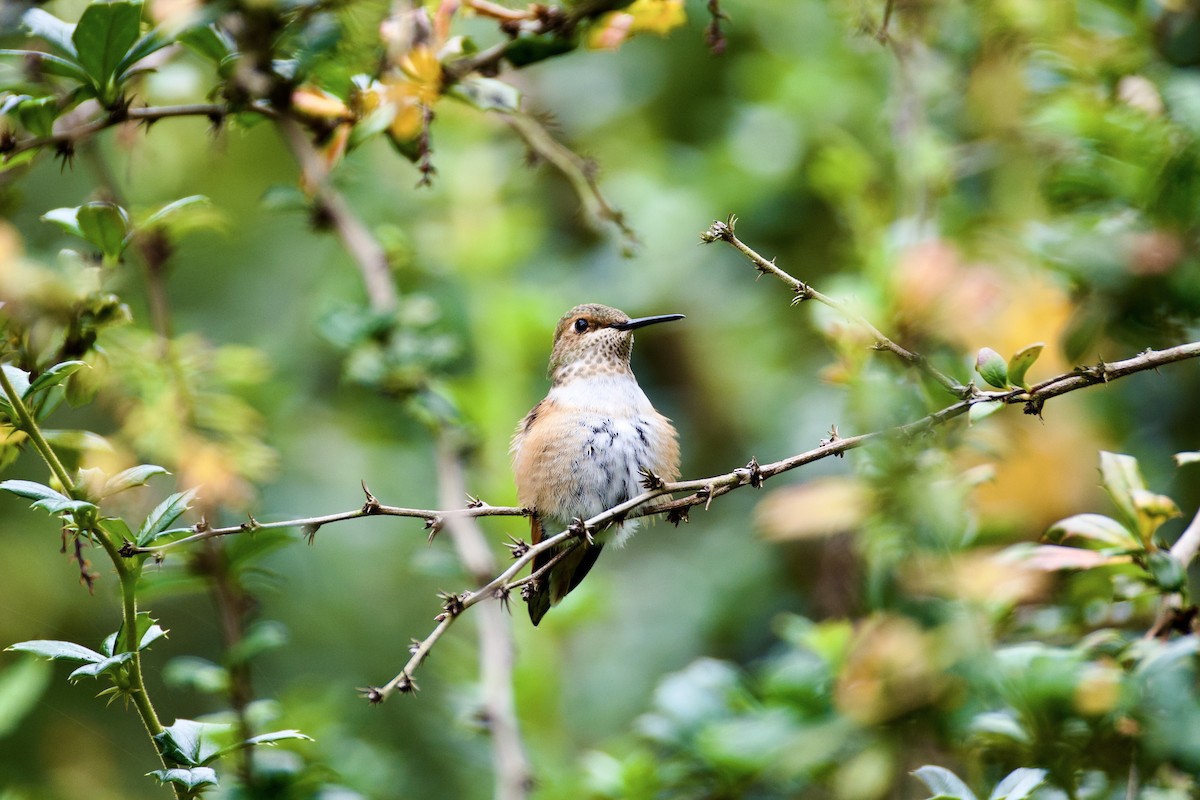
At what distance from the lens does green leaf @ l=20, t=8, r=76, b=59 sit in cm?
217

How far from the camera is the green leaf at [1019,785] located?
2305 mm

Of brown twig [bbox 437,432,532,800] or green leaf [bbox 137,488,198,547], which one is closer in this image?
green leaf [bbox 137,488,198,547]

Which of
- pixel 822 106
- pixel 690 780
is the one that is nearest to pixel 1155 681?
pixel 690 780

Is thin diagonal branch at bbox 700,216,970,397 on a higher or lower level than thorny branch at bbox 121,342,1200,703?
higher

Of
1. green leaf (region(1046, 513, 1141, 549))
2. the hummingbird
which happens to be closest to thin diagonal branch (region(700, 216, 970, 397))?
green leaf (region(1046, 513, 1141, 549))

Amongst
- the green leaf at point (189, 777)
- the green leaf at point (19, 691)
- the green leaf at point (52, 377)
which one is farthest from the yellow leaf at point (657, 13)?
the green leaf at point (19, 691)

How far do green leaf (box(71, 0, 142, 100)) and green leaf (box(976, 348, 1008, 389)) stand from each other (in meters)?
1.65

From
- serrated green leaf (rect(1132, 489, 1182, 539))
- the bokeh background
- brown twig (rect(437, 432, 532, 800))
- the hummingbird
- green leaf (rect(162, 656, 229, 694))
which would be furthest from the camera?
the hummingbird

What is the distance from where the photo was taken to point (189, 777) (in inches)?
78.4

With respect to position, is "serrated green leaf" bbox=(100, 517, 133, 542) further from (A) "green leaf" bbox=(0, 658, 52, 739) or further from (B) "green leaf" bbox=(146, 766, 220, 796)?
(A) "green leaf" bbox=(0, 658, 52, 739)

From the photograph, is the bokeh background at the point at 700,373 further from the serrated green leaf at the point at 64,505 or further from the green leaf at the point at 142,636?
the serrated green leaf at the point at 64,505

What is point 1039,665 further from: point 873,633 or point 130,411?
point 130,411

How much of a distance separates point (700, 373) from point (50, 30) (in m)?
3.79

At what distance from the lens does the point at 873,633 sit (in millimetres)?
3180
